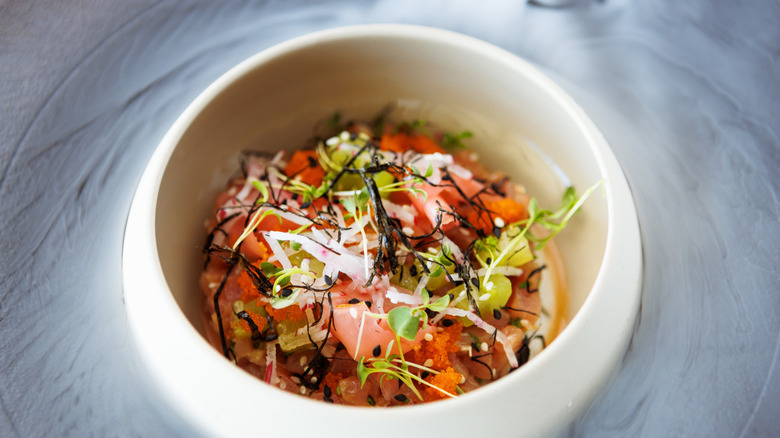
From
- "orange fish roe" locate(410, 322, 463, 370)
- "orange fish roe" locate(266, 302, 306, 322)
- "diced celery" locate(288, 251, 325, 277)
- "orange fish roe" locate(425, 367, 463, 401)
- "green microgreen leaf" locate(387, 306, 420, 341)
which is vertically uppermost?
"diced celery" locate(288, 251, 325, 277)

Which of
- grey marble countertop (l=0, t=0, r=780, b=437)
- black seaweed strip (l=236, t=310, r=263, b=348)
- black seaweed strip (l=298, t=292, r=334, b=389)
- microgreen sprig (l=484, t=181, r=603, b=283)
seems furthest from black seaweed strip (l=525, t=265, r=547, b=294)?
black seaweed strip (l=236, t=310, r=263, b=348)

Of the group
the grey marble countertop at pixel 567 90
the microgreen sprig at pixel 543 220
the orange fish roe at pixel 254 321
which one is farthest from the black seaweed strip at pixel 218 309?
the microgreen sprig at pixel 543 220

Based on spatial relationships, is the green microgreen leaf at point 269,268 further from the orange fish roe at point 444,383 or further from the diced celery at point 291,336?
the orange fish roe at point 444,383

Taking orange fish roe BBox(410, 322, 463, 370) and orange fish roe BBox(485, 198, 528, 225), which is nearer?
orange fish roe BBox(410, 322, 463, 370)

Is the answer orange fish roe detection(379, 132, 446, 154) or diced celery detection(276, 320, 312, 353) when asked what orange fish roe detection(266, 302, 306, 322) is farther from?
orange fish roe detection(379, 132, 446, 154)

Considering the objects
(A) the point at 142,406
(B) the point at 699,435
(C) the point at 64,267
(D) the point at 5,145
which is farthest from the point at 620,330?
(D) the point at 5,145

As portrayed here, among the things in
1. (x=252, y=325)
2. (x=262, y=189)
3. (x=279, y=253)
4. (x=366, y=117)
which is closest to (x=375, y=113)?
(x=366, y=117)
